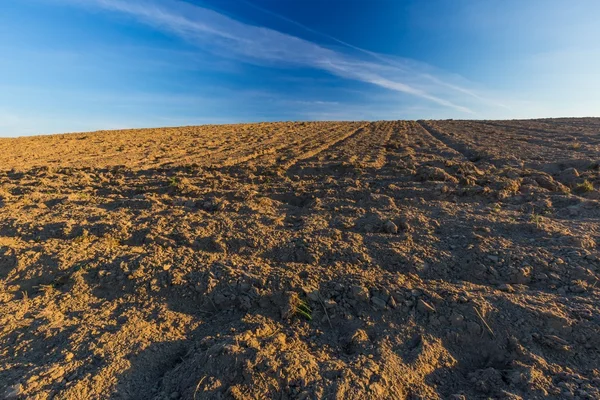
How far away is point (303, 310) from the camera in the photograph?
3.10 meters

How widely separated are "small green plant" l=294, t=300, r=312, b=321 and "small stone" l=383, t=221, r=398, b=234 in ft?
6.35

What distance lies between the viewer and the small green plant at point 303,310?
9.96ft

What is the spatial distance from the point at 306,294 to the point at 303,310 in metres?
0.19

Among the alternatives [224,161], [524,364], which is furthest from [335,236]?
[224,161]

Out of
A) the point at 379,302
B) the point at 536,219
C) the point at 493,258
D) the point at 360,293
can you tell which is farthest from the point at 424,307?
the point at 536,219

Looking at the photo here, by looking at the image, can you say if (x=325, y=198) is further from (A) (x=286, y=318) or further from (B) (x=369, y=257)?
(A) (x=286, y=318)

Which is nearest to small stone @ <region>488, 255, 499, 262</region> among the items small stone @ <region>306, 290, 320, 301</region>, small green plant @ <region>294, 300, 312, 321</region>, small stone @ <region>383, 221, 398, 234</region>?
small stone @ <region>383, 221, 398, 234</region>

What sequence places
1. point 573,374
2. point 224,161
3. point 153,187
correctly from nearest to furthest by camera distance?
1. point 573,374
2. point 153,187
3. point 224,161

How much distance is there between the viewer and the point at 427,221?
4867 mm

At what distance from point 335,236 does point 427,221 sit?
1.45m

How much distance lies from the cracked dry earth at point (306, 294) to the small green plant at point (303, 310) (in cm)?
2

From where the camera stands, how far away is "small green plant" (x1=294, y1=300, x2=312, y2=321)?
9.96 feet

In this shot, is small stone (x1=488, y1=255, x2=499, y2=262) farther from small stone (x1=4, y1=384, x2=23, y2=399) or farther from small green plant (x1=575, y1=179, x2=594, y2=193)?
small stone (x1=4, y1=384, x2=23, y2=399)

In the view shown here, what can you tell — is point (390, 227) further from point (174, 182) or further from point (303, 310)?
point (174, 182)
